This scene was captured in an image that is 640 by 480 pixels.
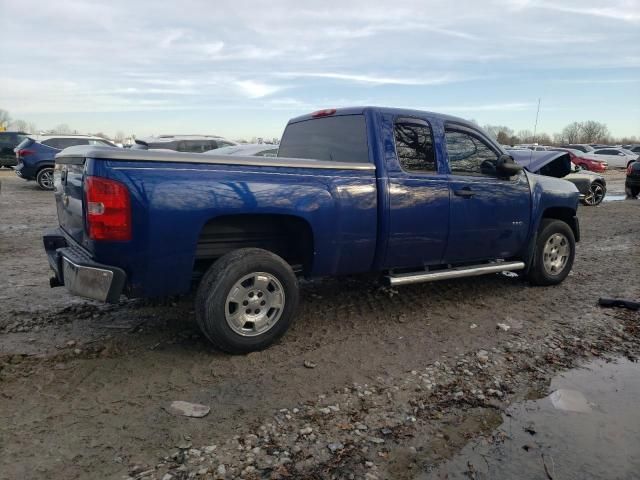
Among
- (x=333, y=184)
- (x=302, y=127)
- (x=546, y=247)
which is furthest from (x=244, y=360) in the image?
(x=546, y=247)

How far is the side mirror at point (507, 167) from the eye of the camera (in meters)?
5.04

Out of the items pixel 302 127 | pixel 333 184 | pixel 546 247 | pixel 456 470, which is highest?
pixel 302 127

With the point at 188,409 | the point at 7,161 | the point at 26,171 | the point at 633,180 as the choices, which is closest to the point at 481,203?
the point at 188,409

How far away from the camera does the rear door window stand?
179 inches

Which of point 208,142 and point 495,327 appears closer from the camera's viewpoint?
point 495,327

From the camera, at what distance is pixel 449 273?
482cm

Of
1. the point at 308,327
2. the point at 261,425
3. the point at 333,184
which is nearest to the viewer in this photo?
the point at 261,425

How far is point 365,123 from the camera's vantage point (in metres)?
4.54

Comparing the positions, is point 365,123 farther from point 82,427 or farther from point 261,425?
point 82,427

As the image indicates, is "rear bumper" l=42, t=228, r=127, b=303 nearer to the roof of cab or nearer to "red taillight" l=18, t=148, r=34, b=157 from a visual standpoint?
the roof of cab

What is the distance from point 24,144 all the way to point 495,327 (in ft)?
49.9

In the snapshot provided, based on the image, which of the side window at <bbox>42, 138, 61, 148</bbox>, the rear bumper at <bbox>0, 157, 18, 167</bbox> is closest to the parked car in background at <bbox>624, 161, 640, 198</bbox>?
the side window at <bbox>42, 138, 61, 148</bbox>

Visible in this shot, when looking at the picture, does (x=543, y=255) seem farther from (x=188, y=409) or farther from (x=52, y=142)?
Answer: (x=52, y=142)

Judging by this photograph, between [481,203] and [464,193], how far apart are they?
0.88 feet
